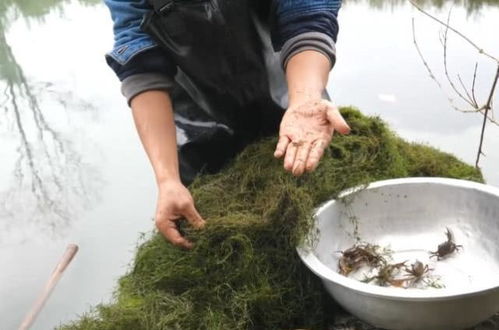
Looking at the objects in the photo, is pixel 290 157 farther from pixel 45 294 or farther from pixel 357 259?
pixel 45 294

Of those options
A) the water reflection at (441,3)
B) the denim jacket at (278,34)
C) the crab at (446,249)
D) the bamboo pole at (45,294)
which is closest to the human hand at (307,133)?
the denim jacket at (278,34)

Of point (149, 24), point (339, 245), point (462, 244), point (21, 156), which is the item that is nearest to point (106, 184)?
point (21, 156)

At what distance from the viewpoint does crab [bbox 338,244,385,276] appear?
4.11 feet

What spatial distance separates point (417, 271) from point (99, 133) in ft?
5.52

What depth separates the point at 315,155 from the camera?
3.51 feet

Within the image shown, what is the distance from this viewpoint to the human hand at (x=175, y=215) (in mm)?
1180

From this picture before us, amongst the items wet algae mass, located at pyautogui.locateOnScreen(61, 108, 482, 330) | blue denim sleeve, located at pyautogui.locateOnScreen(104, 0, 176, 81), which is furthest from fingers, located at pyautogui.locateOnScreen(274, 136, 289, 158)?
blue denim sleeve, located at pyautogui.locateOnScreen(104, 0, 176, 81)

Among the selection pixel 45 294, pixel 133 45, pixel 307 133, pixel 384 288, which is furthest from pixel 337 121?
pixel 45 294

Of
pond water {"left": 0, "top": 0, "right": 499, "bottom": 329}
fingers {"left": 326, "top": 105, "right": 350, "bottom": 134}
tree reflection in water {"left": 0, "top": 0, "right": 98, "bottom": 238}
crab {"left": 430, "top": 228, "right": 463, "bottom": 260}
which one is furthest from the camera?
tree reflection in water {"left": 0, "top": 0, "right": 98, "bottom": 238}

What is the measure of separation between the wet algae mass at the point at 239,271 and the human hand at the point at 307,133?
12 cm

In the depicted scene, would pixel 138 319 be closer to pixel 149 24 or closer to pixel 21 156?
pixel 149 24

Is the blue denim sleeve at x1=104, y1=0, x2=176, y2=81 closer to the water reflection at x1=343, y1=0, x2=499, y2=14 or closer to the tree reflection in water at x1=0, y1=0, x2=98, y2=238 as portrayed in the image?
the tree reflection in water at x1=0, y1=0, x2=98, y2=238

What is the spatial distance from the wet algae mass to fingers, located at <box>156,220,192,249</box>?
0.06 ft

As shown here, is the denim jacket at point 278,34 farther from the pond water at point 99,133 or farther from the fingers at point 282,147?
the pond water at point 99,133
